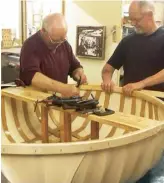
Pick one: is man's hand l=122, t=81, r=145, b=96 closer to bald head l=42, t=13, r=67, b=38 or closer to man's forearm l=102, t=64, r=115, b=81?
man's forearm l=102, t=64, r=115, b=81

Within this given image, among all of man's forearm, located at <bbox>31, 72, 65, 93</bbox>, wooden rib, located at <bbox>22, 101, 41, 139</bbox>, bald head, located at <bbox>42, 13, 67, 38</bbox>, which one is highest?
bald head, located at <bbox>42, 13, 67, 38</bbox>

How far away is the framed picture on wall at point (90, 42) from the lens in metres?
4.10

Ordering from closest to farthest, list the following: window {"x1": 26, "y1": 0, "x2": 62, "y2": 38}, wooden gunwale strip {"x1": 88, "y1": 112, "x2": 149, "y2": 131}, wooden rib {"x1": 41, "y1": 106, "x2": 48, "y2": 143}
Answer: wooden gunwale strip {"x1": 88, "y1": 112, "x2": 149, "y2": 131} → wooden rib {"x1": 41, "y1": 106, "x2": 48, "y2": 143} → window {"x1": 26, "y1": 0, "x2": 62, "y2": 38}

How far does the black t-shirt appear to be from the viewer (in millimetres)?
2436

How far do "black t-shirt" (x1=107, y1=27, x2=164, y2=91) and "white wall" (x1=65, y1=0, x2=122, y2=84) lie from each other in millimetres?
1413

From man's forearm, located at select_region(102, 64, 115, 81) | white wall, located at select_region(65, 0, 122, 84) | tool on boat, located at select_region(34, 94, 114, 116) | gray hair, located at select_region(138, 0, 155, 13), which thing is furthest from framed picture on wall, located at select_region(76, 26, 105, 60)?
tool on boat, located at select_region(34, 94, 114, 116)

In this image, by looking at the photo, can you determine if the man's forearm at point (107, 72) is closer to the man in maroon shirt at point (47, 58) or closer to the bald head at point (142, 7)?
the man in maroon shirt at point (47, 58)

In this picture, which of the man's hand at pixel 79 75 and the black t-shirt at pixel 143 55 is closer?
the black t-shirt at pixel 143 55

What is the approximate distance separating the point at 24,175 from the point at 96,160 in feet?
0.98

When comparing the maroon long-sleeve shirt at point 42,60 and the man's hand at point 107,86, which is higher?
the maroon long-sleeve shirt at point 42,60

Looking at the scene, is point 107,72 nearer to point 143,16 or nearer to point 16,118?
point 143,16

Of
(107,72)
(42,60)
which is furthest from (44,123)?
(107,72)

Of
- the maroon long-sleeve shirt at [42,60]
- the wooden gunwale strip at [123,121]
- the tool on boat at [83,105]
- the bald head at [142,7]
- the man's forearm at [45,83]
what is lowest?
the wooden gunwale strip at [123,121]

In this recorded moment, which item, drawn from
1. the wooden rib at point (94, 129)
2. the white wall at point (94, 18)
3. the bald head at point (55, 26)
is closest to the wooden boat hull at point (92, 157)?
the wooden rib at point (94, 129)
